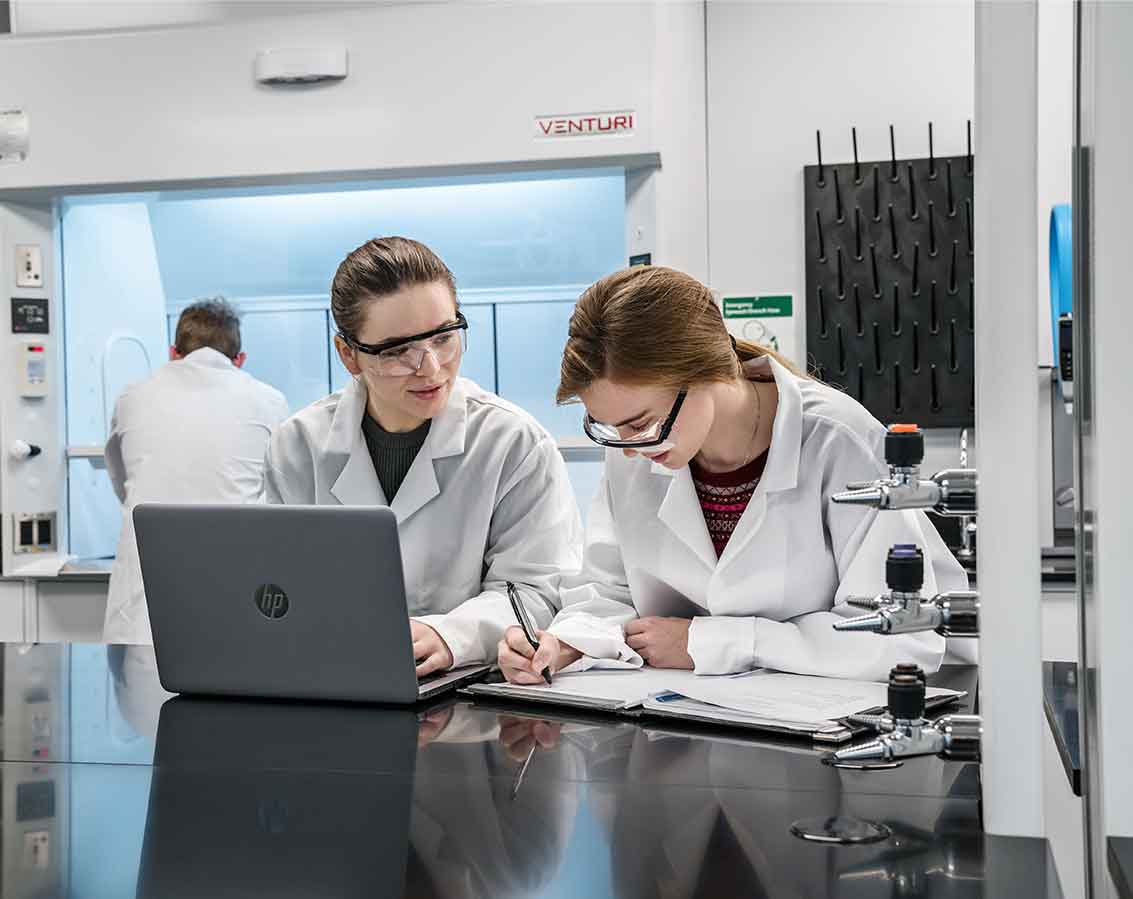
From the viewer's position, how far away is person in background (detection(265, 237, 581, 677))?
6.72ft

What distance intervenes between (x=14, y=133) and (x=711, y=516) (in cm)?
253

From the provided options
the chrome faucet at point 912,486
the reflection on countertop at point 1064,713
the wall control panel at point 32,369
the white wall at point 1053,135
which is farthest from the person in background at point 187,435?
the chrome faucet at point 912,486

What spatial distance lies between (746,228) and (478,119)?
0.86 meters

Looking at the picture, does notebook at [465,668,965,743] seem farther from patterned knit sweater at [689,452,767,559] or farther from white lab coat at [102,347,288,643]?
white lab coat at [102,347,288,643]

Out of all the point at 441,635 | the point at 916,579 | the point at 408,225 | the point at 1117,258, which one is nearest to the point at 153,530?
the point at 441,635

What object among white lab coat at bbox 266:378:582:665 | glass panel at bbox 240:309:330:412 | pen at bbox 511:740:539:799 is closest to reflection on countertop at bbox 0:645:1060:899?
pen at bbox 511:740:539:799

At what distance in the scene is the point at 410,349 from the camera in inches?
79.8

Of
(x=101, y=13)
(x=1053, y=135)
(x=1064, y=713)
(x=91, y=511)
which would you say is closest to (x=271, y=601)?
(x=1064, y=713)

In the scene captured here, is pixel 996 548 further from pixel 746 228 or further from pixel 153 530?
pixel 746 228

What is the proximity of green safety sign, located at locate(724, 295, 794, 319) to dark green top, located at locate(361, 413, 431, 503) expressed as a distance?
5.00ft

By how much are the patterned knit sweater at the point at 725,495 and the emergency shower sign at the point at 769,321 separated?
1641mm

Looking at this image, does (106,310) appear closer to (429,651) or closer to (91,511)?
(91,511)

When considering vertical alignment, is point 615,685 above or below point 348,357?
below

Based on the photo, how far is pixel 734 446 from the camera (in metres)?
1.88
